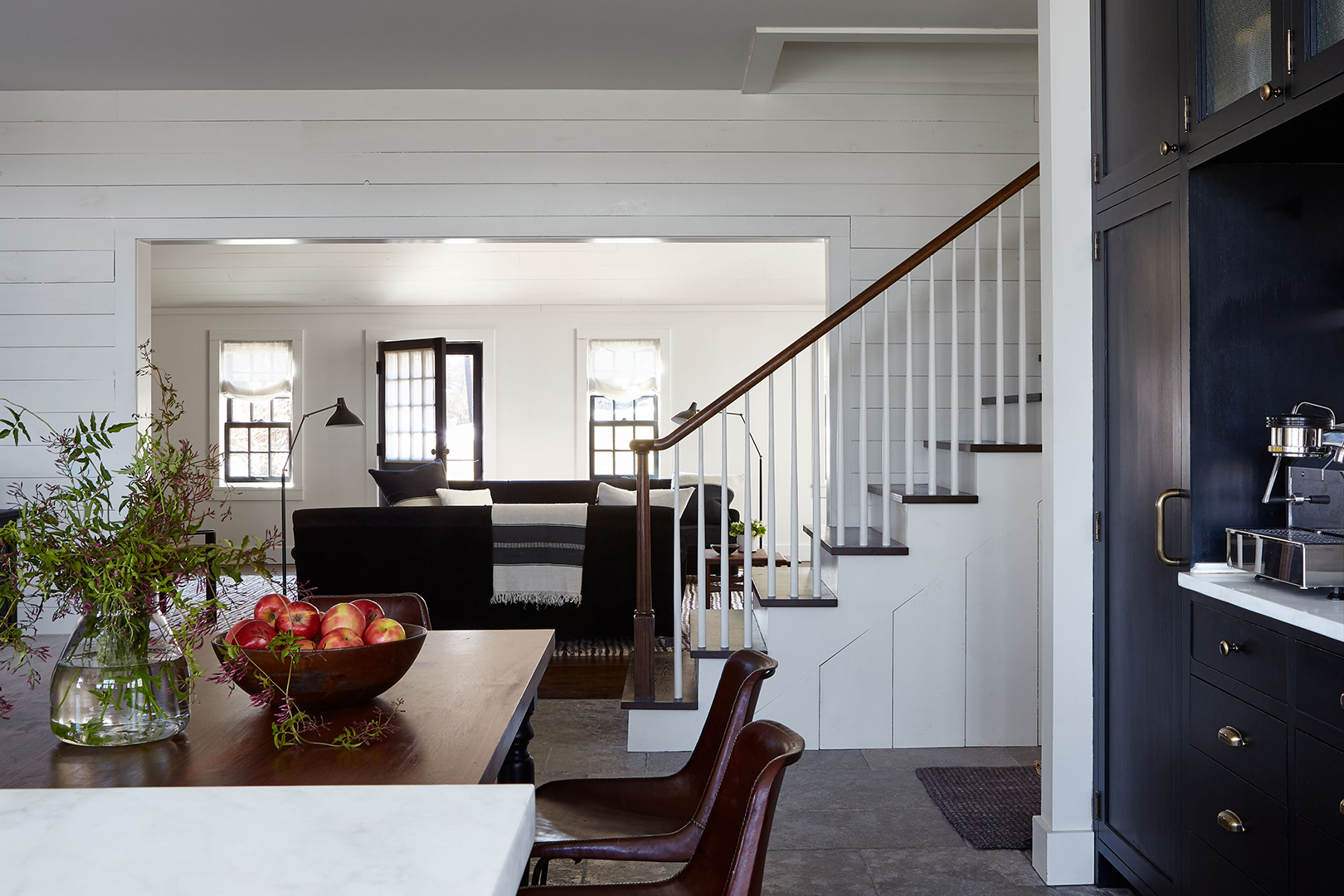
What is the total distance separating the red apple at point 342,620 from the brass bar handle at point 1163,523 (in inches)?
69.9

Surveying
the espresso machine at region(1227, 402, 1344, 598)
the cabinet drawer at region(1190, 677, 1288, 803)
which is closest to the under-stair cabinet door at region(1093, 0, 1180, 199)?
the espresso machine at region(1227, 402, 1344, 598)

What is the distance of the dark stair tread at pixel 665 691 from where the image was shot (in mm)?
3770

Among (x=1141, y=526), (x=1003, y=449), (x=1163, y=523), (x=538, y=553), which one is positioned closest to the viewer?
(x=1163, y=523)

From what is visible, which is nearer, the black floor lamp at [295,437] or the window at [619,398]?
A: the black floor lamp at [295,437]

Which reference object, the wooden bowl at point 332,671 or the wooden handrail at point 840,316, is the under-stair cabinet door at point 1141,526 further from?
the wooden bowl at point 332,671

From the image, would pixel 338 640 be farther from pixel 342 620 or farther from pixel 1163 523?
pixel 1163 523

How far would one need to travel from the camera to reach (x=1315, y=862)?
1.80 m

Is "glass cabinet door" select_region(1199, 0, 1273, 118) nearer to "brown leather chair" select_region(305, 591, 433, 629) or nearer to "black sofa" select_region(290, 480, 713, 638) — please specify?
"brown leather chair" select_region(305, 591, 433, 629)

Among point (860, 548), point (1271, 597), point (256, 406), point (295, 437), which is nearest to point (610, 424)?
point (295, 437)

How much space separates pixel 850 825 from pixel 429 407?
23.6 feet

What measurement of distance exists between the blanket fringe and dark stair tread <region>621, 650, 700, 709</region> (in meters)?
1.10

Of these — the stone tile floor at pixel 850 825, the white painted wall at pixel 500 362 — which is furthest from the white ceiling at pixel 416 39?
the white painted wall at pixel 500 362

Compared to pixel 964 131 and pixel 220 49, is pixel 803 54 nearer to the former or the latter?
pixel 964 131

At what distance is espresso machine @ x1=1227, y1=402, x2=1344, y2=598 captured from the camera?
192 centimetres
